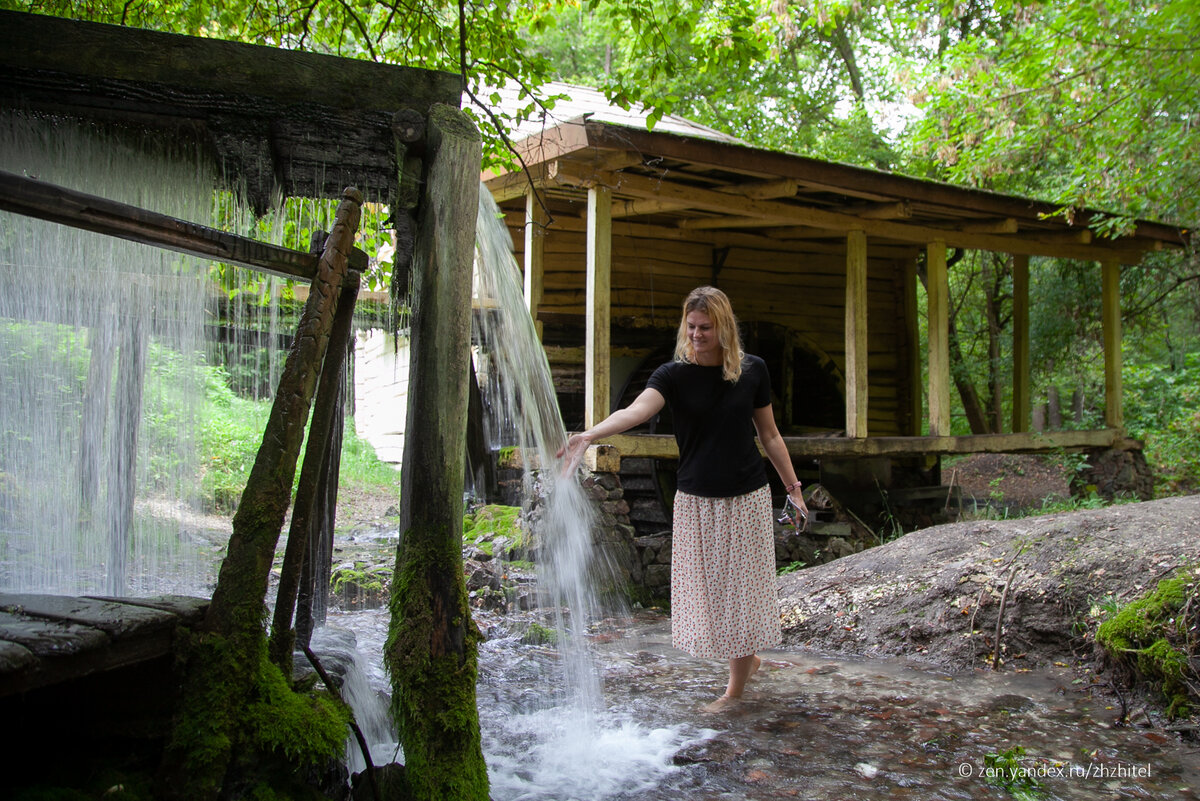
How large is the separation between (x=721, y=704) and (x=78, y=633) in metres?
2.93

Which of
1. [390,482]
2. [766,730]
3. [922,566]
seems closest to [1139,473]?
[922,566]

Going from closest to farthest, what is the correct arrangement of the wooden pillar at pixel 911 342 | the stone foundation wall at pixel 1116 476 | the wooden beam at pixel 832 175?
the wooden beam at pixel 832 175 → the stone foundation wall at pixel 1116 476 → the wooden pillar at pixel 911 342

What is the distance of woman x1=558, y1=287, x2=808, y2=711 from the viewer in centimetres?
381

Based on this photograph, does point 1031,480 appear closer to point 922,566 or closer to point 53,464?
point 922,566

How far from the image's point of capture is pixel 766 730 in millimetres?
3777

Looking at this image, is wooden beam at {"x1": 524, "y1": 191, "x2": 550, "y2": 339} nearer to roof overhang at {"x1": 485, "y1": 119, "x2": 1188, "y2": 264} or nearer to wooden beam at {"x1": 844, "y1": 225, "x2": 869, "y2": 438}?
roof overhang at {"x1": 485, "y1": 119, "x2": 1188, "y2": 264}

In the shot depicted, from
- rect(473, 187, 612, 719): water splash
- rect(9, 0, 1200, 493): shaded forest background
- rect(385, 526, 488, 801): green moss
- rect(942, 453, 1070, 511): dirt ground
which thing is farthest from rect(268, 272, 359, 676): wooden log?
rect(942, 453, 1070, 511): dirt ground

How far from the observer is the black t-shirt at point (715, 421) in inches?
150

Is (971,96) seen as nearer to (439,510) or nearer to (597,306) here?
(597,306)

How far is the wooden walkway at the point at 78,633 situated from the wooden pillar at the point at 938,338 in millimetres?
8468

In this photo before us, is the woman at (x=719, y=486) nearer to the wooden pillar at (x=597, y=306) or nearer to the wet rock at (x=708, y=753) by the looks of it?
the wet rock at (x=708, y=753)

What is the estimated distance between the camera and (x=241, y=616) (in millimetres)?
2270

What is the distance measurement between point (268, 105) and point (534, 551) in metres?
4.96

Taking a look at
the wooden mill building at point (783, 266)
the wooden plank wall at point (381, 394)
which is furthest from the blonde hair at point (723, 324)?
the wooden plank wall at point (381, 394)
